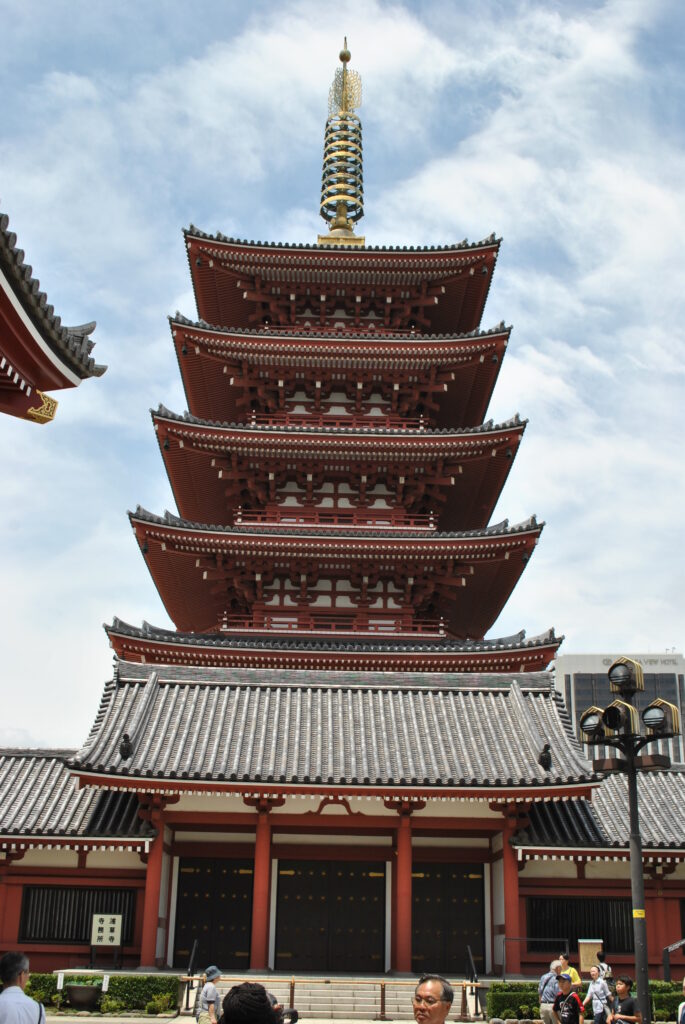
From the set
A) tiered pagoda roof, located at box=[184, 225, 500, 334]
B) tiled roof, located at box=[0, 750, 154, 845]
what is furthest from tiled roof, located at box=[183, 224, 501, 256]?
tiled roof, located at box=[0, 750, 154, 845]

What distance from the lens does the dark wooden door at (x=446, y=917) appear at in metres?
22.2

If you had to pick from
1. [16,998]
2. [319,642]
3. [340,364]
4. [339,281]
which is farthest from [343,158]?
[16,998]

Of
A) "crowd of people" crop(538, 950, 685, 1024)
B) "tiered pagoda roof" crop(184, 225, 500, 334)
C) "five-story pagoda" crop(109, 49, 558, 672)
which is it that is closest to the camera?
"crowd of people" crop(538, 950, 685, 1024)

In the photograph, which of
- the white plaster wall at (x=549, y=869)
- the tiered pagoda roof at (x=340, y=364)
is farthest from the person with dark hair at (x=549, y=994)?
the tiered pagoda roof at (x=340, y=364)

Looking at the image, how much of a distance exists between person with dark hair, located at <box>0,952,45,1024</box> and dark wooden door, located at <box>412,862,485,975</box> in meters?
16.3

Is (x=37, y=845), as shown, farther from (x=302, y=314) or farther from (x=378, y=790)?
(x=302, y=314)

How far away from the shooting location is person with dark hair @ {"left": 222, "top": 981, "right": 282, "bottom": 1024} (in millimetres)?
4520

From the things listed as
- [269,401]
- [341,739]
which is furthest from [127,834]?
[269,401]

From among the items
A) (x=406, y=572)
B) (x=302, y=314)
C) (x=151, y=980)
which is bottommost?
(x=151, y=980)

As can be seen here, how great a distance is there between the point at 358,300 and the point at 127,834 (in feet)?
64.8

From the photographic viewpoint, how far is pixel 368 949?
22.3m

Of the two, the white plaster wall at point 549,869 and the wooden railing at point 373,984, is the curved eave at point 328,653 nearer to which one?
the white plaster wall at point 549,869

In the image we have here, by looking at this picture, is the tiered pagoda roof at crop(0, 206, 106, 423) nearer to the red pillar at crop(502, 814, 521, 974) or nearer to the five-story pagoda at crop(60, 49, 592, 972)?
the five-story pagoda at crop(60, 49, 592, 972)

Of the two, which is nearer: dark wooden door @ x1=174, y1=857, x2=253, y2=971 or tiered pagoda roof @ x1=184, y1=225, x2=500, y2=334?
dark wooden door @ x1=174, y1=857, x2=253, y2=971
